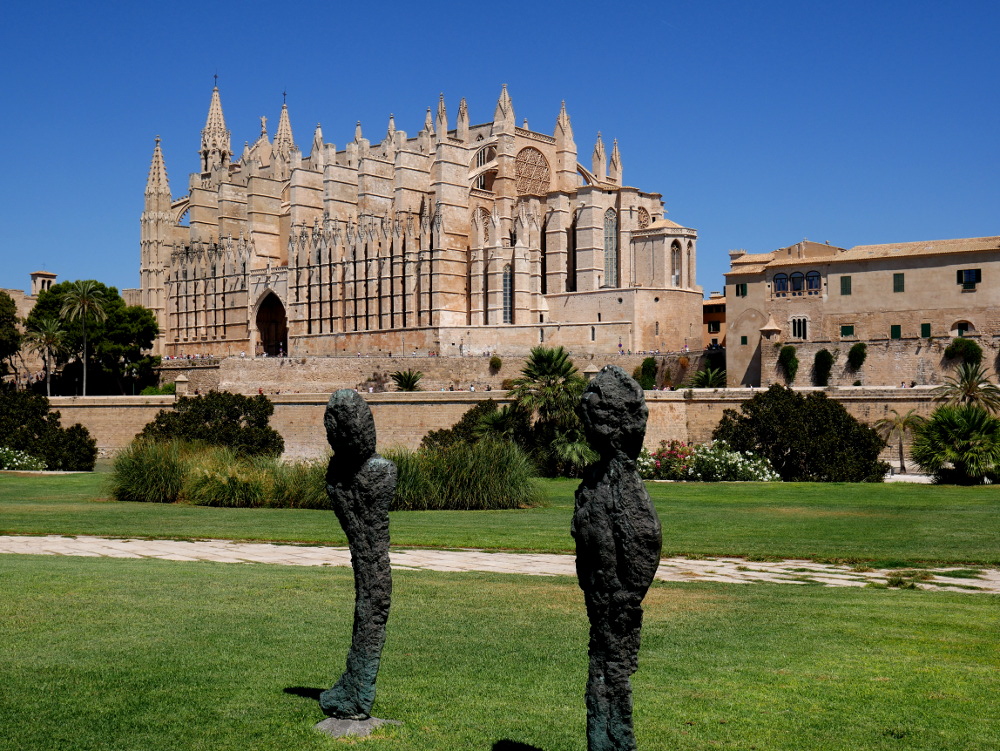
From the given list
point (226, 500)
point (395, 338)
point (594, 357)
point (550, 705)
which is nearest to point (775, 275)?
point (594, 357)

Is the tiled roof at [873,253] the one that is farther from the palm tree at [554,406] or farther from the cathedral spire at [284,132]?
the cathedral spire at [284,132]

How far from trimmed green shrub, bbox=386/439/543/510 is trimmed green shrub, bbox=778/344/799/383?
64.0 feet

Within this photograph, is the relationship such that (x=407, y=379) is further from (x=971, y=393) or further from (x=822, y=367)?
(x=971, y=393)

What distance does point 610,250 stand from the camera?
54.4m

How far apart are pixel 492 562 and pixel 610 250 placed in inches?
1677

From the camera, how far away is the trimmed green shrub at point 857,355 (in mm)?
38156

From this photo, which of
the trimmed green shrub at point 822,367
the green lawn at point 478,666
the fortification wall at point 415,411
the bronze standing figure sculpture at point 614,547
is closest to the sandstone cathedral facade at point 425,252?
the trimmed green shrub at point 822,367

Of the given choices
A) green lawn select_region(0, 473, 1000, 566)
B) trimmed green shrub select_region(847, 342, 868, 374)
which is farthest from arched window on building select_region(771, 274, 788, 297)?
green lawn select_region(0, 473, 1000, 566)

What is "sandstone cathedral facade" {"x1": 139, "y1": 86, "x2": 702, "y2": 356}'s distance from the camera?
5147 centimetres

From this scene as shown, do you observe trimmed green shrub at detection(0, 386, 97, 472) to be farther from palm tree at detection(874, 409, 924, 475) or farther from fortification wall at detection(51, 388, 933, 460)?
palm tree at detection(874, 409, 924, 475)

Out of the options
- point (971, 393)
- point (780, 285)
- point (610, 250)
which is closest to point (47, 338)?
point (610, 250)

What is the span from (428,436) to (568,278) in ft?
74.8

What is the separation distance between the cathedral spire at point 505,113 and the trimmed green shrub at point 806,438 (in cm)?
3298

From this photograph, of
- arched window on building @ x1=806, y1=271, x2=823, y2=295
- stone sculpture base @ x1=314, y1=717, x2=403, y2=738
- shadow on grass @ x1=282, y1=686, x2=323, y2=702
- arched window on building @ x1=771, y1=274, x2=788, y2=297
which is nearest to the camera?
stone sculpture base @ x1=314, y1=717, x2=403, y2=738
